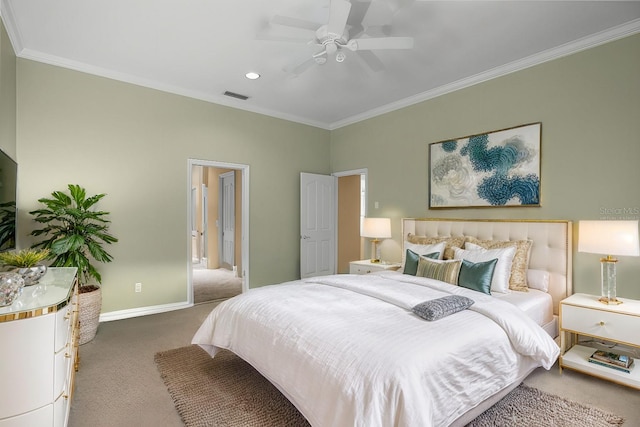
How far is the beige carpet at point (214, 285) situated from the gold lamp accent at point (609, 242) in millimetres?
4379

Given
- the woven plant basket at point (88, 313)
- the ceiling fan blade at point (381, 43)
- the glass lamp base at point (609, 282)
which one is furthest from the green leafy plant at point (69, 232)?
the glass lamp base at point (609, 282)

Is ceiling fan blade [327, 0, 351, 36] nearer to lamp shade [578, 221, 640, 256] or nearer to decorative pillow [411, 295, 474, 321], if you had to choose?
decorative pillow [411, 295, 474, 321]

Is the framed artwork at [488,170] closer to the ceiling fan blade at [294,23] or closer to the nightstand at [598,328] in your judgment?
the nightstand at [598,328]

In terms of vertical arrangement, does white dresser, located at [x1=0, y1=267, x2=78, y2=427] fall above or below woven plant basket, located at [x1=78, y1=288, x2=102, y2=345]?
above

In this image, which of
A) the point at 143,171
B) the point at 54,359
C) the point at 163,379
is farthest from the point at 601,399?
the point at 143,171

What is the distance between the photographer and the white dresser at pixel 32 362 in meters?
1.40

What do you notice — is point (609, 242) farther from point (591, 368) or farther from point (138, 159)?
point (138, 159)

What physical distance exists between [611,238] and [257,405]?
283 cm

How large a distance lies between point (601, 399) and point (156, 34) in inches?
177

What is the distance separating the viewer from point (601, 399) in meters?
2.24

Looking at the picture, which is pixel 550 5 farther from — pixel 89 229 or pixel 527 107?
pixel 89 229

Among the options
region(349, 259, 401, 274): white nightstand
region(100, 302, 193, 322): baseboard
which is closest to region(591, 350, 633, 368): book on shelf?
region(349, 259, 401, 274): white nightstand

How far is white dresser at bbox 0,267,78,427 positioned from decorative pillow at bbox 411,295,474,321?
190 centimetres

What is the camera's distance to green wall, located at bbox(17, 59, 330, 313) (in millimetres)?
3447
